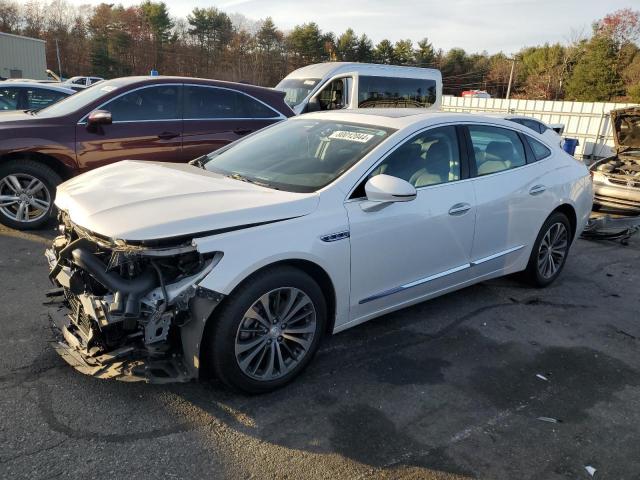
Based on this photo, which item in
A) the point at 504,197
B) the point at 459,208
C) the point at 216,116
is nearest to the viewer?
the point at 459,208

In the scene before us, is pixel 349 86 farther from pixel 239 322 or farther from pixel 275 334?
pixel 239 322

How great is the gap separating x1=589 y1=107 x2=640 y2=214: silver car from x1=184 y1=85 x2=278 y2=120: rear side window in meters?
5.64

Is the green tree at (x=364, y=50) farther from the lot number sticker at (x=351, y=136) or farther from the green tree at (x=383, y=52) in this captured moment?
the lot number sticker at (x=351, y=136)

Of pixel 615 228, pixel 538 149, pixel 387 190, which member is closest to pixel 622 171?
pixel 615 228

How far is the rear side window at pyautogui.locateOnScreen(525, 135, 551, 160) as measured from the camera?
469cm

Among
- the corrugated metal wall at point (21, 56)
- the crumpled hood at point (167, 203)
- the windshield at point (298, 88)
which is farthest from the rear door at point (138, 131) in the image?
the corrugated metal wall at point (21, 56)

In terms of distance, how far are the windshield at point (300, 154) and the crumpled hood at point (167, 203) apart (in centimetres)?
21

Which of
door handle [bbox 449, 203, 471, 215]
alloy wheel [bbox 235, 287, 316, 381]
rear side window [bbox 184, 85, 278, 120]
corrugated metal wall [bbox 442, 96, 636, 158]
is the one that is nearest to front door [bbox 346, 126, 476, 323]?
door handle [bbox 449, 203, 471, 215]

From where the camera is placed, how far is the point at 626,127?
919cm

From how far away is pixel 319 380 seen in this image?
3154 mm

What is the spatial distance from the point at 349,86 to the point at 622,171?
5857mm

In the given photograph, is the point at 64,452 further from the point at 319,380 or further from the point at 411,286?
the point at 411,286

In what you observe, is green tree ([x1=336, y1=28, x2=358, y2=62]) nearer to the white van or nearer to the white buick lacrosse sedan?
the white van

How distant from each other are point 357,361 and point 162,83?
4.67 meters
